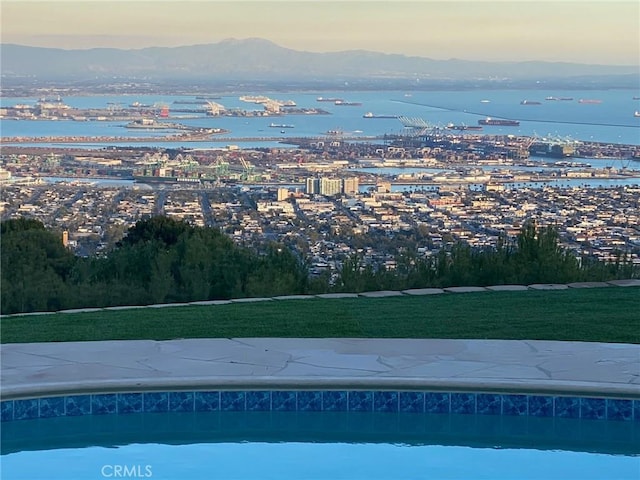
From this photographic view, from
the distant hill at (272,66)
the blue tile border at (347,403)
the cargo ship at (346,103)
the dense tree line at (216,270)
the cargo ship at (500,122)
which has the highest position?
the distant hill at (272,66)

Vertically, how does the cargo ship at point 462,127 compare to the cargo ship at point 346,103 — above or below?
below

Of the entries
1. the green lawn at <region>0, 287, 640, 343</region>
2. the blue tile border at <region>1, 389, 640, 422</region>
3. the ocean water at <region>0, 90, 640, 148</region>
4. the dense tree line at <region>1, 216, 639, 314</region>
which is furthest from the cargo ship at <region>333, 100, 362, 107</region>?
the blue tile border at <region>1, 389, 640, 422</region>

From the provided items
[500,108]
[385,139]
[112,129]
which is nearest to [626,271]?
[385,139]

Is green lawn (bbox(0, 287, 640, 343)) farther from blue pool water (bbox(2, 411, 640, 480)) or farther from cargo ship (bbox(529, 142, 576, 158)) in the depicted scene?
cargo ship (bbox(529, 142, 576, 158))

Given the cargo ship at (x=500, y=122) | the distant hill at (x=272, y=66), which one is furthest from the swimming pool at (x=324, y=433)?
the cargo ship at (x=500, y=122)

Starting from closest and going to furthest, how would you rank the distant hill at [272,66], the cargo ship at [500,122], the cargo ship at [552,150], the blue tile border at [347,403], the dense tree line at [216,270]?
the blue tile border at [347,403] → the dense tree line at [216,270] → the cargo ship at [552,150] → the distant hill at [272,66] → the cargo ship at [500,122]

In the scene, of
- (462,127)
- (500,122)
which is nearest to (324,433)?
(462,127)

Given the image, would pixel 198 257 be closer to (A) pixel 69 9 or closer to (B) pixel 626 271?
(B) pixel 626 271

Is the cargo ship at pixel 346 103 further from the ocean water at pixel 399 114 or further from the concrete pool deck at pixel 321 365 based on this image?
the concrete pool deck at pixel 321 365
